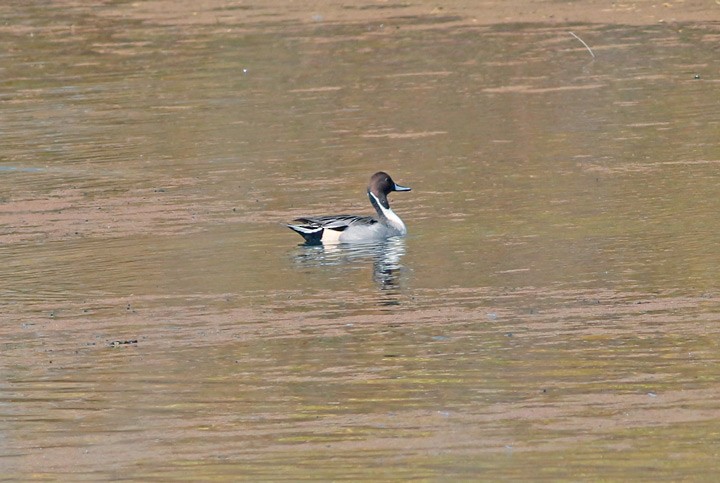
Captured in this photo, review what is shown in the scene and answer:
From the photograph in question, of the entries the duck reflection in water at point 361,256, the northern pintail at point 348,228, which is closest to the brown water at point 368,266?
the duck reflection in water at point 361,256

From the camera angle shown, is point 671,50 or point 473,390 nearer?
point 473,390

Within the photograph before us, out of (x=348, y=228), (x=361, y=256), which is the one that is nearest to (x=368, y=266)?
(x=361, y=256)

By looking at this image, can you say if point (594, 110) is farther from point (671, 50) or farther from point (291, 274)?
point (291, 274)

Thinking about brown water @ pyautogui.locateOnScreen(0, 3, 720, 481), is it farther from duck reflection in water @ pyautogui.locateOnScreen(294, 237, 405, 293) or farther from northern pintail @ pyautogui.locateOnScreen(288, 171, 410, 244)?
northern pintail @ pyautogui.locateOnScreen(288, 171, 410, 244)

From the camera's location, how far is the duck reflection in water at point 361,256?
41.3ft

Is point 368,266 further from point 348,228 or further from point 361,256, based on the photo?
point 348,228

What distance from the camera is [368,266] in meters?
12.9

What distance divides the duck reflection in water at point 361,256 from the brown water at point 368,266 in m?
0.05

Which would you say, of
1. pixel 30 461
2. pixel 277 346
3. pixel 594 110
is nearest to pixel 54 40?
pixel 594 110

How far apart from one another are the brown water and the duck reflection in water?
5cm

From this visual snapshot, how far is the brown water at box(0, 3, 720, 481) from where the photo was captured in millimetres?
8258

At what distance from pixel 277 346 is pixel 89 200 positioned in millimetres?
6078

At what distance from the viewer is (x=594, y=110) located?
1920cm

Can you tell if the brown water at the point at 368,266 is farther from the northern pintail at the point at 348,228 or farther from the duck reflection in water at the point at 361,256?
the northern pintail at the point at 348,228
